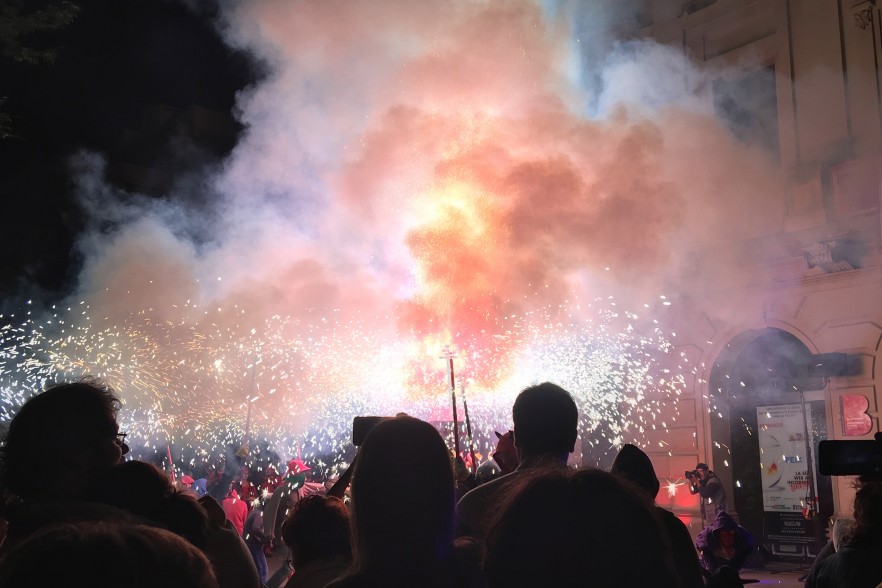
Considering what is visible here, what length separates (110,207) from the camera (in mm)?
17203

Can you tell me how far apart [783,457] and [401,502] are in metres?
12.0

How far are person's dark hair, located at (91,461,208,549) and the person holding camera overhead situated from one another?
981 centimetres

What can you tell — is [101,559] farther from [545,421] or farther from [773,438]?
[773,438]

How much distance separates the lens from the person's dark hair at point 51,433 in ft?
8.52

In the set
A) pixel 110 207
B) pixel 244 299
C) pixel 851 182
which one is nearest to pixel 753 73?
pixel 851 182

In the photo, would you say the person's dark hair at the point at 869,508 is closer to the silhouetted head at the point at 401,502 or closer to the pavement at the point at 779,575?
the silhouetted head at the point at 401,502

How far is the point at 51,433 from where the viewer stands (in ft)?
8.70

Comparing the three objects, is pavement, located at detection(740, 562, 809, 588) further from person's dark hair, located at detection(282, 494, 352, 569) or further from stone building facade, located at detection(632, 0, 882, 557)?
person's dark hair, located at detection(282, 494, 352, 569)

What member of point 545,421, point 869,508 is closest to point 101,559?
point 545,421

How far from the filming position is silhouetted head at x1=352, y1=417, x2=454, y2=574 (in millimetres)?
1853

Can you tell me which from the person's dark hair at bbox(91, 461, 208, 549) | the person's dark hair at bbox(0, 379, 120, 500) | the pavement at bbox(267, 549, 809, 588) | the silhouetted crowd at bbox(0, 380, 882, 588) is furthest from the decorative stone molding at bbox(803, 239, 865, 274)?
the person's dark hair at bbox(0, 379, 120, 500)

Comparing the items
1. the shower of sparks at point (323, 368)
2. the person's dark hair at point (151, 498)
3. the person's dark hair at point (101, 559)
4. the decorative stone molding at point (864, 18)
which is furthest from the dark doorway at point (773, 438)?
the person's dark hair at point (101, 559)

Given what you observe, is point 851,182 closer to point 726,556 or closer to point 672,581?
point 726,556

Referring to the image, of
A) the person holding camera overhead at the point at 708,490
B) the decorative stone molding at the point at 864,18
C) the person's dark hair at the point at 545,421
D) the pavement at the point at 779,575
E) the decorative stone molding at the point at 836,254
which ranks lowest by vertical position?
the pavement at the point at 779,575
